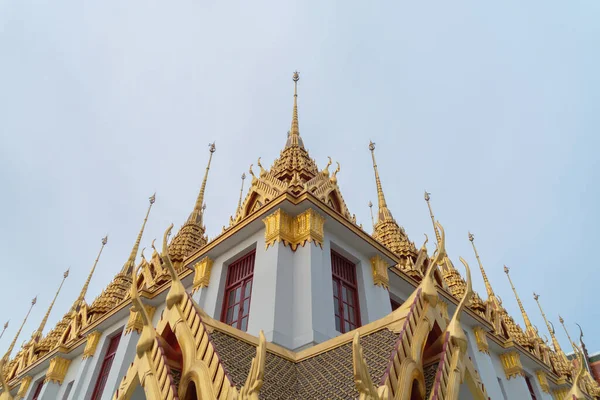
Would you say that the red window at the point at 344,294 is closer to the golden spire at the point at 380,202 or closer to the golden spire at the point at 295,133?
the golden spire at the point at 295,133

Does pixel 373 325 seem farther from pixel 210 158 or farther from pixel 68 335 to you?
pixel 210 158

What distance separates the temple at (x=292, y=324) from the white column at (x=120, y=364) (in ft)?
0.12

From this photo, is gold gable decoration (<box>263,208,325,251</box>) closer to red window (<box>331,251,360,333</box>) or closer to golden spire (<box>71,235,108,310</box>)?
red window (<box>331,251,360,333</box>)

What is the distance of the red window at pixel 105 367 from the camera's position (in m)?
12.9

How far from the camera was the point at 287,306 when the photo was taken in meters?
8.04

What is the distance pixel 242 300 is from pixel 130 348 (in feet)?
16.0

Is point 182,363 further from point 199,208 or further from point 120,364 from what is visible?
point 199,208

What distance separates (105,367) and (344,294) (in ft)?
27.9

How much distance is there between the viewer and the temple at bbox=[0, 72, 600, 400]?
480 centimetres

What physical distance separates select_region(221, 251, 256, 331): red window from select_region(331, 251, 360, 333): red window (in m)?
1.74

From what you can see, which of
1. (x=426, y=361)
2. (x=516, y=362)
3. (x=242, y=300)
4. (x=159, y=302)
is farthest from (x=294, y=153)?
(x=516, y=362)

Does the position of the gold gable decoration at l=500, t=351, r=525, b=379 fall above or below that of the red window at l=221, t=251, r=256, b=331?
above

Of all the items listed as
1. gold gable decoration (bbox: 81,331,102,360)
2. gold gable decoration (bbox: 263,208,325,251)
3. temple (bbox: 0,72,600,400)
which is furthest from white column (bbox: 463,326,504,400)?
gold gable decoration (bbox: 81,331,102,360)

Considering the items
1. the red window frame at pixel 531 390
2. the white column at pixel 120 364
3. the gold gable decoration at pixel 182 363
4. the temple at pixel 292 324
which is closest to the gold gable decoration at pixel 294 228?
the temple at pixel 292 324
